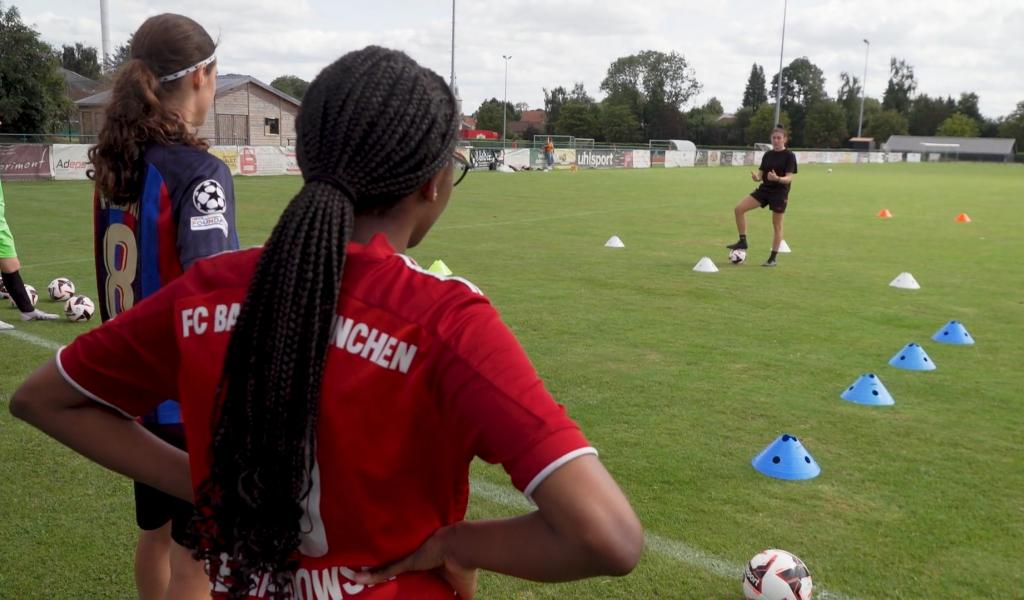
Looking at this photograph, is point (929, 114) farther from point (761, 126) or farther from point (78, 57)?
point (78, 57)

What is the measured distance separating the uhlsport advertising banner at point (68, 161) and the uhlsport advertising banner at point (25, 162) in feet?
0.68

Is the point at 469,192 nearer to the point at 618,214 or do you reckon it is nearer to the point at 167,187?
the point at 618,214

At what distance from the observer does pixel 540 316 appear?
344 inches

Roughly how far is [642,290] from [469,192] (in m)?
15.7

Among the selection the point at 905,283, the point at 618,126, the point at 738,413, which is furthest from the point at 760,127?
the point at 738,413

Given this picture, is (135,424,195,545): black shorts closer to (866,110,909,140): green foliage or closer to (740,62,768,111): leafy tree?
(866,110,909,140): green foliage

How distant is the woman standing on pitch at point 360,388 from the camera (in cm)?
125

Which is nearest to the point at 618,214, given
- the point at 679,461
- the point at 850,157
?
the point at 679,461

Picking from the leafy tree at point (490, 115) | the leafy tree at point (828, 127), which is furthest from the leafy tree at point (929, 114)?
the leafy tree at point (490, 115)

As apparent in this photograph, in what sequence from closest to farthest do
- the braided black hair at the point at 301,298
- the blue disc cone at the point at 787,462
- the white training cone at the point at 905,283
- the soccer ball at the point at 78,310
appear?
the braided black hair at the point at 301,298
the blue disc cone at the point at 787,462
the soccer ball at the point at 78,310
the white training cone at the point at 905,283

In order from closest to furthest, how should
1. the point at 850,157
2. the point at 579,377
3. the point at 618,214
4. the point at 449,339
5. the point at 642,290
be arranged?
the point at 449,339
the point at 579,377
the point at 642,290
the point at 618,214
the point at 850,157

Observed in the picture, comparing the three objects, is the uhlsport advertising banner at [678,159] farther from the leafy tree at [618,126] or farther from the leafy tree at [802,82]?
the leafy tree at [802,82]

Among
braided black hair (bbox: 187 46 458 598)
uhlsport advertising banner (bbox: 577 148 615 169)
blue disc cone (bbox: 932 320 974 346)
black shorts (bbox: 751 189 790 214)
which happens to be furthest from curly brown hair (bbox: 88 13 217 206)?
uhlsport advertising banner (bbox: 577 148 615 169)

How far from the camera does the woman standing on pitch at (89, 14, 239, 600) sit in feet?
8.39
